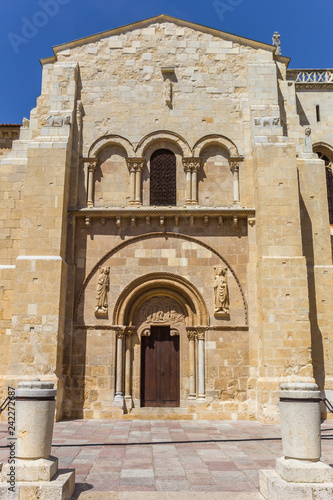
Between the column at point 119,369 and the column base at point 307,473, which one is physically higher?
the column at point 119,369

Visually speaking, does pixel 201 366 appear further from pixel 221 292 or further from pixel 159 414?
pixel 221 292

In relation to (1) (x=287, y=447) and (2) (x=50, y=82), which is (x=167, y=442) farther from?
(2) (x=50, y=82)

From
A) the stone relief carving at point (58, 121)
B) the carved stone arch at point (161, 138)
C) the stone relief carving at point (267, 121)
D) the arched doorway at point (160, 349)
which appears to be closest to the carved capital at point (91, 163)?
the stone relief carving at point (58, 121)

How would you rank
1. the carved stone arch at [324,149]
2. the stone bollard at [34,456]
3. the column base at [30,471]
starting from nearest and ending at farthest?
the stone bollard at [34,456]
the column base at [30,471]
the carved stone arch at [324,149]

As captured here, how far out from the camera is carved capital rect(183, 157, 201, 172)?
1544 centimetres

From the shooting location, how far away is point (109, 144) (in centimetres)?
1580

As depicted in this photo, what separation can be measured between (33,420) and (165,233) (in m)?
9.76

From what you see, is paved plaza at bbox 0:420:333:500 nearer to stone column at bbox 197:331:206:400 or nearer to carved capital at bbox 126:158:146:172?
stone column at bbox 197:331:206:400

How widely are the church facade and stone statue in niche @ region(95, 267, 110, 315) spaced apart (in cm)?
7

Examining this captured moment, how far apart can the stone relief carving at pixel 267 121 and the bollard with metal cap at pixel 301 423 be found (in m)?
10.9

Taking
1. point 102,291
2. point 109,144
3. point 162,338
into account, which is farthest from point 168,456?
point 109,144

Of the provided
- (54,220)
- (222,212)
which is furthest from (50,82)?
(222,212)

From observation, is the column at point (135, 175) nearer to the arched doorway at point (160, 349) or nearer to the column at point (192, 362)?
the arched doorway at point (160, 349)

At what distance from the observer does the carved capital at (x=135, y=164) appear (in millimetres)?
15461
